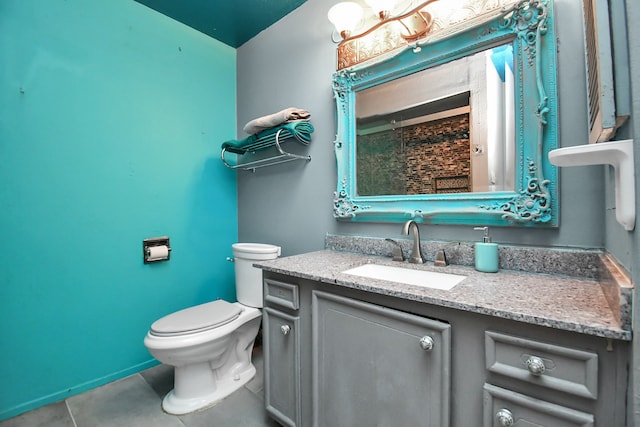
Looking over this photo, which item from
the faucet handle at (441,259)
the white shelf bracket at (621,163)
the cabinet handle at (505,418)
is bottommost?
the cabinet handle at (505,418)

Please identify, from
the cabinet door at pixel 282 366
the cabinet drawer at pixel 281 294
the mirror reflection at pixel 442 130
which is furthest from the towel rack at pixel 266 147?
the cabinet door at pixel 282 366

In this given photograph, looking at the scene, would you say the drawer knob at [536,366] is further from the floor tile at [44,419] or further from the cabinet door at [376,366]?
the floor tile at [44,419]

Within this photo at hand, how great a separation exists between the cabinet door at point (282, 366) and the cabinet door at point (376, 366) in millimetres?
118

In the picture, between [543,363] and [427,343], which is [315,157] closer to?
[427,343]

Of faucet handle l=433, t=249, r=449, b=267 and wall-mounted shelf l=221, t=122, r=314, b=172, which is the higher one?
wall-mounted shelf l=221, t=122, r=314, b=172

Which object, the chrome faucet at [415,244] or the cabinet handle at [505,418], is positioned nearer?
the cabinet handle at [505,418]

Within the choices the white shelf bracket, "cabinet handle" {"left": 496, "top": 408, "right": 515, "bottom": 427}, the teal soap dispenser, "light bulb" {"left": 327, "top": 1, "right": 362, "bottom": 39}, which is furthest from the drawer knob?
"light bulb" {"left": 327, "top": 1, "right": 362, "bottom": 39}

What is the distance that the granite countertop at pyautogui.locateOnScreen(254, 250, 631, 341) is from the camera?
573 millimetres

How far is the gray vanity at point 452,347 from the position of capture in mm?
578

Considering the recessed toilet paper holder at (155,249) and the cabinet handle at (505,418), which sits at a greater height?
the recessed toilet paper holder at (155,249)

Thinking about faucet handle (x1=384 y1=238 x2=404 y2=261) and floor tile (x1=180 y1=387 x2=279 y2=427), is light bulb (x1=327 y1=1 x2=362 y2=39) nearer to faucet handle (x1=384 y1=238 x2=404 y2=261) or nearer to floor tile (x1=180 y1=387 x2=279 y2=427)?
faucet handle (x1=384 y1=238 x2=404 y2=261)

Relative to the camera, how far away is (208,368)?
4.98ft

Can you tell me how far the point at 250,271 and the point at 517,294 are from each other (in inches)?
55.8

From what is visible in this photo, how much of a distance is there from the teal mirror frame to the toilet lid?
3.64ft
